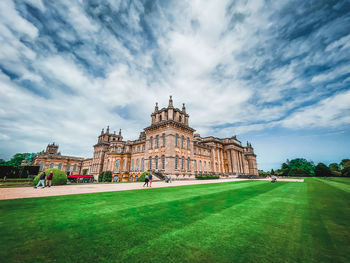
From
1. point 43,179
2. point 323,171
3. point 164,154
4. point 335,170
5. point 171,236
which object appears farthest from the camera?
point 335,170

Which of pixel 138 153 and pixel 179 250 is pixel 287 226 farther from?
pixel 138 153

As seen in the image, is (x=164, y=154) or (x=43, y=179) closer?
(x=43, y=179)

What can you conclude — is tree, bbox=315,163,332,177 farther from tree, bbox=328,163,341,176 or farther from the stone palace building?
the stone palace building

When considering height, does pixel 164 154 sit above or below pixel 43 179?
above

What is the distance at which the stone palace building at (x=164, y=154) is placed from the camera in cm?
2998

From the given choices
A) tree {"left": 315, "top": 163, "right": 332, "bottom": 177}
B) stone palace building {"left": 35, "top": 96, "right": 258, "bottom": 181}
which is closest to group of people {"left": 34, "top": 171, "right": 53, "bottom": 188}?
stone palace building {"left": 35, "top": 96, "right": 258, "bottom": 181}

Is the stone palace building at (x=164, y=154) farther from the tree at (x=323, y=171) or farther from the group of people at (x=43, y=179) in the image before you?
the tree at (x=323, y=171)

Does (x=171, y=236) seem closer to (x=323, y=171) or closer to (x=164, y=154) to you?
(x=164, y=154)

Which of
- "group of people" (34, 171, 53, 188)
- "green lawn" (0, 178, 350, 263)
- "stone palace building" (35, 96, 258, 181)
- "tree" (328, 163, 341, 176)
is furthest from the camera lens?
"tree" (328, 163, 341, 176)

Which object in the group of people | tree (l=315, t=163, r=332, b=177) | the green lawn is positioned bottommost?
the green lawn

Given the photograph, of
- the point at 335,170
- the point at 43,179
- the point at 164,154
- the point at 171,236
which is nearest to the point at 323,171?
the point at 335,170

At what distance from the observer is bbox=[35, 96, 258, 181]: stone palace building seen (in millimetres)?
29984

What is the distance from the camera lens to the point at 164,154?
1168 inches

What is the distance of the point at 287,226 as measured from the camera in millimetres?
3949
